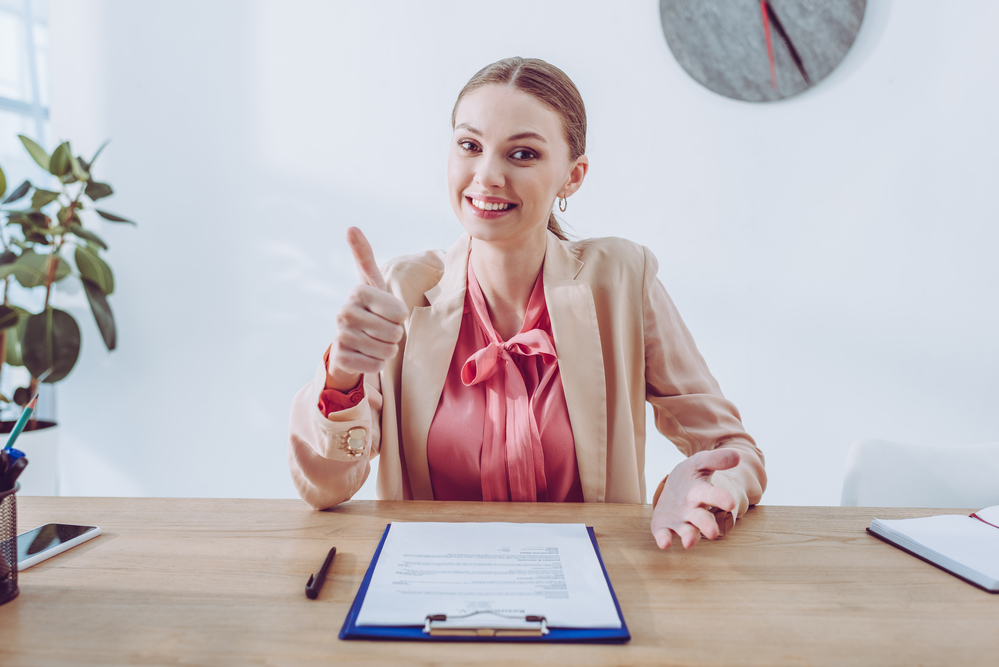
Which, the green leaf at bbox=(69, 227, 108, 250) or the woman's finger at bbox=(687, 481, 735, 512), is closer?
the woman's finger at bbox=(687, 481, 735, 512)

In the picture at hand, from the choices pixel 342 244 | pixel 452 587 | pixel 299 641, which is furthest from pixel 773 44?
pixel 299 641

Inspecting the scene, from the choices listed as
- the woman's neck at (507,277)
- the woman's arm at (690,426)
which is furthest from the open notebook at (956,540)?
the woman's neck at (507,277)

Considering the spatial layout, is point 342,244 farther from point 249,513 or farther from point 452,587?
point 452,587

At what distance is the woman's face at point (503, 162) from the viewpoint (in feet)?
3.88

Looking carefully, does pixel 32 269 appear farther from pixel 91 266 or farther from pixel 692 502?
pixel 692 502

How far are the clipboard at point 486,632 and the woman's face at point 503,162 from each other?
0.79 m

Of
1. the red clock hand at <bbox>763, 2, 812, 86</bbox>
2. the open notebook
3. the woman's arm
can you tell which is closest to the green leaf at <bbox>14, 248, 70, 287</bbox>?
the woman's arm

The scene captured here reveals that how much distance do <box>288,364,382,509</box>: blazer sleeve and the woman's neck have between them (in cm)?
43

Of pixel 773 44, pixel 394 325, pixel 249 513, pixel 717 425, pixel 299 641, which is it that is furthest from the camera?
pixel 773 44

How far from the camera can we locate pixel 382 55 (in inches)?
87.3

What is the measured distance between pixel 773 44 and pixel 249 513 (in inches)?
86.1

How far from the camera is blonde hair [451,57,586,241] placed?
1218mm

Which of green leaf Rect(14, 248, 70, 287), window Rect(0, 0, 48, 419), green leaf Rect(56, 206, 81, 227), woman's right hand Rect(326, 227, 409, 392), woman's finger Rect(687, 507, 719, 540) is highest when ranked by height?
window Rect(0, 0, 48, 419)

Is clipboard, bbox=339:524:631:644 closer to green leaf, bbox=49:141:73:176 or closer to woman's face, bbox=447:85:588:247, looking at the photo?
woman's face, bbox=447:85:588:247
